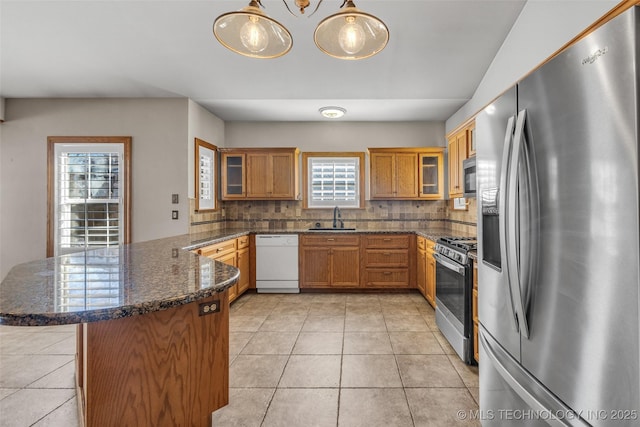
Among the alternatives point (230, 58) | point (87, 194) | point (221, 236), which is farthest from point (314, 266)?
point (87, 194)

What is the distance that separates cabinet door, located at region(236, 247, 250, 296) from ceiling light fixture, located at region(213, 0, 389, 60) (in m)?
2.83

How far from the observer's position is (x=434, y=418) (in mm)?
1825

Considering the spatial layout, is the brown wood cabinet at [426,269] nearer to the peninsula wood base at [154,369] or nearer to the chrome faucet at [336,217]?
the chrome faucet at [336,217]

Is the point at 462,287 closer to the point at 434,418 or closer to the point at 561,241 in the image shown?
the point at 434,418

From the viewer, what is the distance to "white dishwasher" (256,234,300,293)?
14.5ft

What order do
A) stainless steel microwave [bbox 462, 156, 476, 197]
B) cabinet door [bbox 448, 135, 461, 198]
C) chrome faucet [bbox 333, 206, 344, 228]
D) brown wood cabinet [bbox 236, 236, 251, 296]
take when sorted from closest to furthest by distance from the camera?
stainless steel microwave [bbox 462, 156, 476, 197], cabinet door [bbox 448, 135, 461, 198], brown wood cabinet [bbox 236, 236, 251, 296], chrome faucet [bbox 333, 206, 344, 228]

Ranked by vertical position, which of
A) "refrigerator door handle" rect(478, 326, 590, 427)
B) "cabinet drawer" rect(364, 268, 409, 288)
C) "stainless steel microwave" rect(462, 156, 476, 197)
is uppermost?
→ "stainless steel microwave" rect(462, 156, 476, 197)

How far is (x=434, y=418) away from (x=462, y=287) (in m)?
1.04

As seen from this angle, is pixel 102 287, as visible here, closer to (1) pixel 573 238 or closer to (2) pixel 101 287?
(2) pixel 101 287

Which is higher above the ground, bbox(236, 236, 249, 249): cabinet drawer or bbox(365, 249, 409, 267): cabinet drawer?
bbox(236, 236, 249, 249): cabinet drawer

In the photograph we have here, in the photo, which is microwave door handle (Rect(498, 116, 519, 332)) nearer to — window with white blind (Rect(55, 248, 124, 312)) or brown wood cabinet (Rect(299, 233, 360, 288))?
window with white blind (Rect(55, 248, 124, 312))

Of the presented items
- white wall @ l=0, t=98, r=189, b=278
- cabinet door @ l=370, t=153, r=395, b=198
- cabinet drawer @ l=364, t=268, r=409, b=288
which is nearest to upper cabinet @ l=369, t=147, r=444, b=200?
cabinet door @ l=370, t=153, r=395, b=198

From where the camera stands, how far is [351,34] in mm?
1696

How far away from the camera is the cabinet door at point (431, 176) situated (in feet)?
15.3
